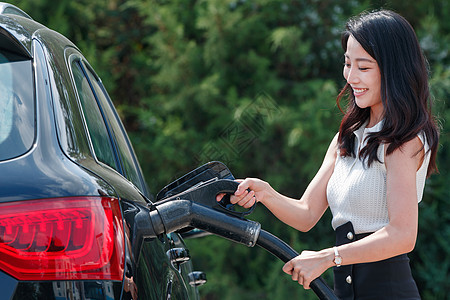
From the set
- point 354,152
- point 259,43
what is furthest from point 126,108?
point 354,152

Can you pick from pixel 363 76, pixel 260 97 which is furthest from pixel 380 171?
pixel 260 97

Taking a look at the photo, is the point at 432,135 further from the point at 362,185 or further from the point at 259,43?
the point at 259,43

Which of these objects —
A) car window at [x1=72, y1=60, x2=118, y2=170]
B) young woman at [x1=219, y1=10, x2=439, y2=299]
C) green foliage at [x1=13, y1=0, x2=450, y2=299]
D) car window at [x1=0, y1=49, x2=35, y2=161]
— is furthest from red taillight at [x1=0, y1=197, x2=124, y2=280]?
green foliage at [x1=13, y1=0, x2=450, y2=299]

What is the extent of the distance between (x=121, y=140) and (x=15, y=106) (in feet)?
3.80

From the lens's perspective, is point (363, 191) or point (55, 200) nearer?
point (55, 200)

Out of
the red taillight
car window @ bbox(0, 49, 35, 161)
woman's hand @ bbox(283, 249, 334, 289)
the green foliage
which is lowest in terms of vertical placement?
the green foliage

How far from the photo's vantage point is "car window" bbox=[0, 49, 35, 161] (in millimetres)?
1557

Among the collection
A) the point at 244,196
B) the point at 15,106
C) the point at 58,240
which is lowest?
the point at 244,196

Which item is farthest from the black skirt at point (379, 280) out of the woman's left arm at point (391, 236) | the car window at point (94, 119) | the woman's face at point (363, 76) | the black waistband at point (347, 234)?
the car window at point (94, 119)

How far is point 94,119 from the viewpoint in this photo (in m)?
2.24

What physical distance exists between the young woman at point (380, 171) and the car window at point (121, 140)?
1.86 feet

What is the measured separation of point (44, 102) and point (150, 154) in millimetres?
4915

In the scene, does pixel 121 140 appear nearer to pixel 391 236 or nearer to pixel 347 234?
pixel 347 234

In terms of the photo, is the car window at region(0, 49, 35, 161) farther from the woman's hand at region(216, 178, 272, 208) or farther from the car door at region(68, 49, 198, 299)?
the woman's hand at region(216, 178, 272, 208)
